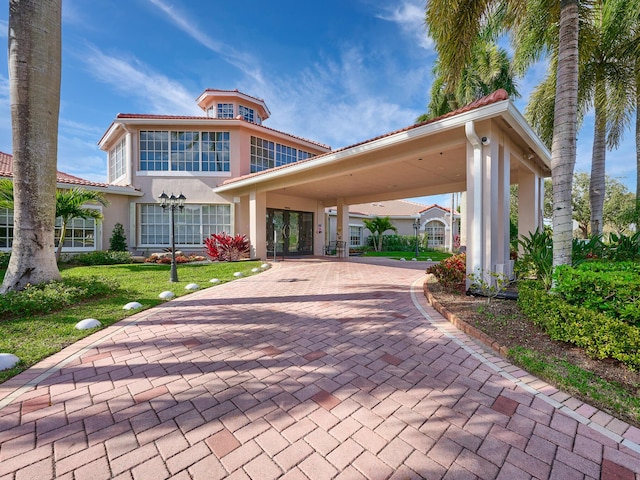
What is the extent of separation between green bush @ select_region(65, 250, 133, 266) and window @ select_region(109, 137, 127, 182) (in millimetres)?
5259

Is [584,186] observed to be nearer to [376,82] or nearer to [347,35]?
[376,82]

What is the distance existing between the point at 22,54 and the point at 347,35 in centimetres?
960

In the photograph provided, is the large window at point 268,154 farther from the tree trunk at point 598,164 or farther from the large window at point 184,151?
the tree trunk at point 598,164

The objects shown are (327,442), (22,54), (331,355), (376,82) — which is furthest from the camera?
(376,82)

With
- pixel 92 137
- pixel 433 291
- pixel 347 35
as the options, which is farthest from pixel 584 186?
pixel 92 137

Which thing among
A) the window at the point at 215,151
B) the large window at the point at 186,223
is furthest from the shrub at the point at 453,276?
the window at the point at 215,151

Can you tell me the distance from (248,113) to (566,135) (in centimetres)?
1773

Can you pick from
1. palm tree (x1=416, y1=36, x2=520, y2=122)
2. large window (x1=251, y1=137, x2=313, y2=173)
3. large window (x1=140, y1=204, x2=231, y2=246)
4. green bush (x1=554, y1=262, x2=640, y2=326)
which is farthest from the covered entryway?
palm tree (x1=416, y1=36, x2=520, y2=122)

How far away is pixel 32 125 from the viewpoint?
5461mm

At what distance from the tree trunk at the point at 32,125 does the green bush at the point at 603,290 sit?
8903 millimetres

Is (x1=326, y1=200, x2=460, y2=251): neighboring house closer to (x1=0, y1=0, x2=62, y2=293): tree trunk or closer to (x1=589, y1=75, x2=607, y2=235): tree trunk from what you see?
(x1=589, y1=75, x2=607, y2=235): tree trunk

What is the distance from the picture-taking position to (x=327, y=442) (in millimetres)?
2047

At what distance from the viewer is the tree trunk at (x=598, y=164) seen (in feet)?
29.5

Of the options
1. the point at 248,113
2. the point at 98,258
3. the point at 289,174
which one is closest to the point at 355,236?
the point at 248,113
